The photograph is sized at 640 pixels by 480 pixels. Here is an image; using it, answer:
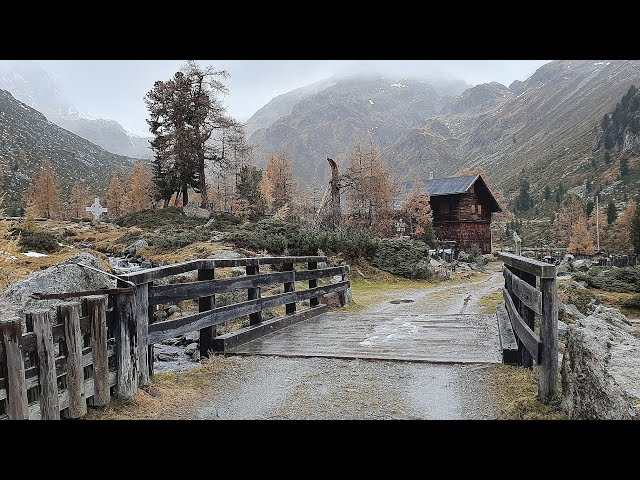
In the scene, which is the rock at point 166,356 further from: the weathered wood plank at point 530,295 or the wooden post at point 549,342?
the wooden post at point 549,342

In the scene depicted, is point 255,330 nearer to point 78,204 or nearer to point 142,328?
point 142,328

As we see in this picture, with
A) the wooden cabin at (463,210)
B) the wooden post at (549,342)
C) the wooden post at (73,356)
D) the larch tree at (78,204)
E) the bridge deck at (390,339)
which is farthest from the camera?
the larch tree at (78,204)

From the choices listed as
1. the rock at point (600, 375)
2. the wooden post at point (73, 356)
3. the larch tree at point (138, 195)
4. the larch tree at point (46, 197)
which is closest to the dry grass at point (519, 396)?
the rock at point (600, 375)

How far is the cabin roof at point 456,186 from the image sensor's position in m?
46.5

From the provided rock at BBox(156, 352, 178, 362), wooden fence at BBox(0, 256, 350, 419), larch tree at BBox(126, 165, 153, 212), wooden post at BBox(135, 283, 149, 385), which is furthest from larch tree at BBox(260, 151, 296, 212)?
wooden post at BBox(135, 283, 149, 385)

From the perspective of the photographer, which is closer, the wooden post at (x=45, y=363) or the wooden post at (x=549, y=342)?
the wooden post at (x=45, y=363)

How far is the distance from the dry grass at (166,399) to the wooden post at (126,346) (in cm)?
12

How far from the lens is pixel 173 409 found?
4797 millimetres

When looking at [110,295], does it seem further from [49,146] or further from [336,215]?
[49,146]

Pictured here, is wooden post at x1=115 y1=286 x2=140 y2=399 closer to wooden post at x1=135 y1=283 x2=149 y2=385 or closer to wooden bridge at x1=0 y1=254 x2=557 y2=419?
wooden bridge at x1=0 y1=254 x2=557 y2=419

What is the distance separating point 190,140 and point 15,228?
18.5 metres

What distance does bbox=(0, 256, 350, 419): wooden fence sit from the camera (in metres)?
3.34

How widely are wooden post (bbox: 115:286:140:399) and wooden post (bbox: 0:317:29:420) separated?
1.28 metres
